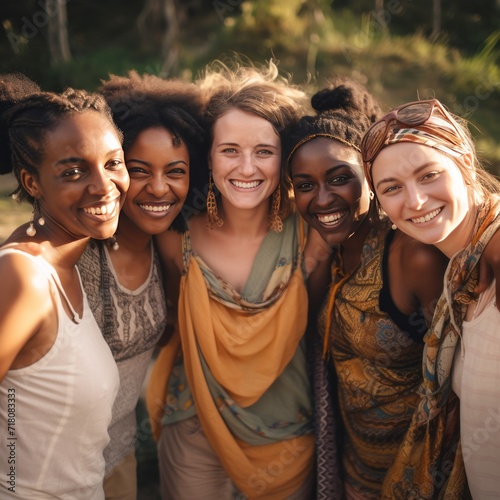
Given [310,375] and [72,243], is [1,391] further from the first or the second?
[310,375]

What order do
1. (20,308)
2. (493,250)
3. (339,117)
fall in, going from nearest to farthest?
(20,308)
(493,250)
(339,117)

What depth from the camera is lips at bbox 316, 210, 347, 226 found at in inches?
110

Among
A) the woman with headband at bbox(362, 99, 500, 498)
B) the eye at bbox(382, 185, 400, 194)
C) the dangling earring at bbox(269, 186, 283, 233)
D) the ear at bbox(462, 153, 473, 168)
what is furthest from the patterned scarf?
the dangling earring at bbox(269, 186, 283, 233)

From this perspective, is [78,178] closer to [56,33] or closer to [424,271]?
[424,271]

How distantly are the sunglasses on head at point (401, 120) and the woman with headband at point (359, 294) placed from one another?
35 centimetres

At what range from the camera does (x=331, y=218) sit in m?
2.80

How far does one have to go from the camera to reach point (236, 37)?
1040 cm

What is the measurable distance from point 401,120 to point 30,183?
1.42 metres

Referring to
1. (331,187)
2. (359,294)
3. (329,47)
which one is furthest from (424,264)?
(329,47)

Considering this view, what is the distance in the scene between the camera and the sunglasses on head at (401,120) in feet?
7.65

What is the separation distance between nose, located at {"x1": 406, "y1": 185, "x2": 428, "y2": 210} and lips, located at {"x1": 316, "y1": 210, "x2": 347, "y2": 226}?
1.70 feet

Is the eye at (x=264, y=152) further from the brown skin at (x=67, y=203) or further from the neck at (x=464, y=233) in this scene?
the neck at (x=464, y=233)

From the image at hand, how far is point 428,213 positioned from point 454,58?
8.80m

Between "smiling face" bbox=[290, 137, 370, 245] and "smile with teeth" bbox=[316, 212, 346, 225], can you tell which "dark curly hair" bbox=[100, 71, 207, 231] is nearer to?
"smiling face" bbox=[290, 137, 370, 245]
